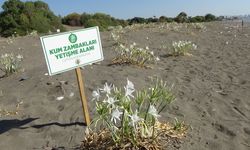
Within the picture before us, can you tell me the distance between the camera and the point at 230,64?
9828mm

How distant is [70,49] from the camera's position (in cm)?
483

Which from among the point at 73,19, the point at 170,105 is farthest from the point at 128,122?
the point at 73,19

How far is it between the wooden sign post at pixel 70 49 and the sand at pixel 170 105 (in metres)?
0.68

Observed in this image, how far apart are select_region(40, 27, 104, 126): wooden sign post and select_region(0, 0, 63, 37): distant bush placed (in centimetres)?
2477

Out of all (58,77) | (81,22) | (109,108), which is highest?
(109,108)

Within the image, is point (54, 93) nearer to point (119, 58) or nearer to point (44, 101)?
point (44, 101)

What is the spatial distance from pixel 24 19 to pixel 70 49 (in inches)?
1093

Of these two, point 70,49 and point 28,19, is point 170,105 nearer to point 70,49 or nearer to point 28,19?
point 70,49

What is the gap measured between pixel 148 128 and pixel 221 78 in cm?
425

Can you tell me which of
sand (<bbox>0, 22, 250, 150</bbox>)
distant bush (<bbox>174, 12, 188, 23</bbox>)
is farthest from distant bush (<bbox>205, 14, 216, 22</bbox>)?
sand (<bbox>0, 22, 250, 150</bbox>)

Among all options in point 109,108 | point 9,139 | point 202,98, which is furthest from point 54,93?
point 109,108

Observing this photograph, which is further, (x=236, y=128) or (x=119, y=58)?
(x=119, y=58)

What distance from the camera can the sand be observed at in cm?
474

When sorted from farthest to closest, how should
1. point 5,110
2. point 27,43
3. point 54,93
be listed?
point 27,43, point 54,93, point 5,110
